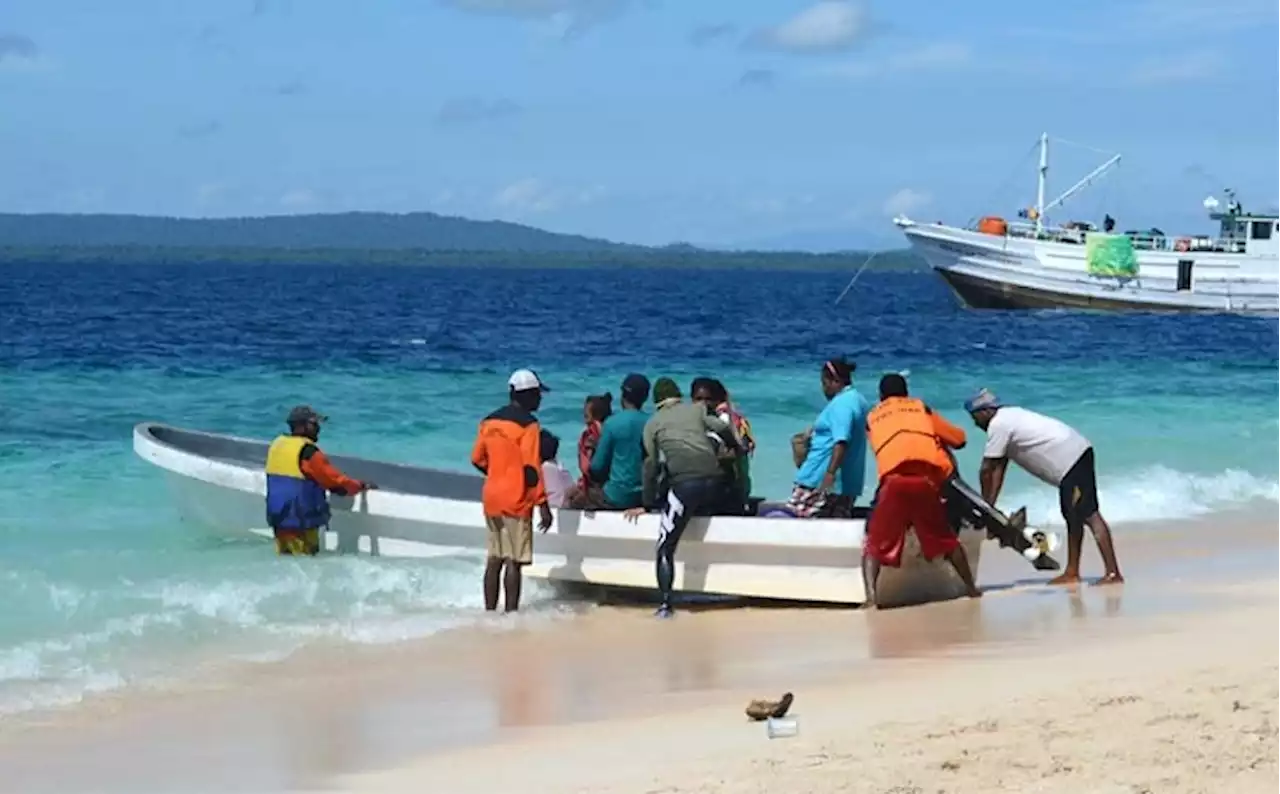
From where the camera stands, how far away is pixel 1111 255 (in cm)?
5422

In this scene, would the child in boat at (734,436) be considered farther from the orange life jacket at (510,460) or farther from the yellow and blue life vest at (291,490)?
the yellow and blue life vest at (291,490)

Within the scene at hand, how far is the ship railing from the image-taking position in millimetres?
54125

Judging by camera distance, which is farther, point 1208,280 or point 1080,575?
point 1208,280

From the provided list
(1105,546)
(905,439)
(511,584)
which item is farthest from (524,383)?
(1105,546)

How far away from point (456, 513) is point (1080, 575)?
396 cm

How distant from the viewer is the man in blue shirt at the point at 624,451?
1070 cm

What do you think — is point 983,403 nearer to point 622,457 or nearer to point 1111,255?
point 622,457

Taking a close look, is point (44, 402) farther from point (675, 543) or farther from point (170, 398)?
point (675, 543)

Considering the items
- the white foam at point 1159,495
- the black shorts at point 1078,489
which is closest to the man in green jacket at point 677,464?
the black shorts at point 1078,489

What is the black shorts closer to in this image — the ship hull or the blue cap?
the blue cap

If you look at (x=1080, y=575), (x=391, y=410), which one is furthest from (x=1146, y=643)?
(x=391, y=410)

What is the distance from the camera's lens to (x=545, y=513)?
35.0 feet

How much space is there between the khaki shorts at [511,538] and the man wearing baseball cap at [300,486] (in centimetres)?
178

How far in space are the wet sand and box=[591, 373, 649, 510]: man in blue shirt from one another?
0.67 meters
